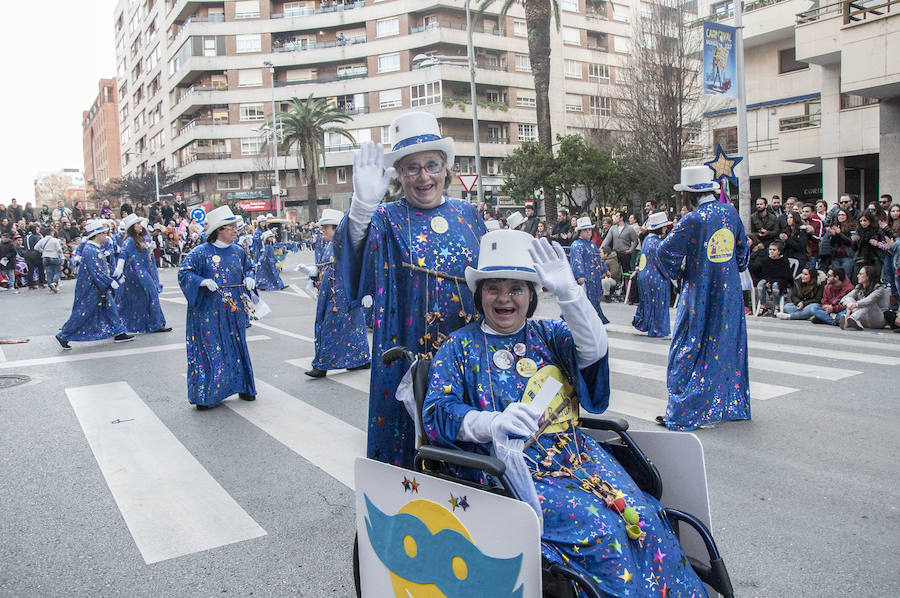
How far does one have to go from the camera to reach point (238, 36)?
59.8m

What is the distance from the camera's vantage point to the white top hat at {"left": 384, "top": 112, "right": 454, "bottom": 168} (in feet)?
10.6

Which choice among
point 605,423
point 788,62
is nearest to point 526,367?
point 605,423

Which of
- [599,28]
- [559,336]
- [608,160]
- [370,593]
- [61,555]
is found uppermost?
[599,28]

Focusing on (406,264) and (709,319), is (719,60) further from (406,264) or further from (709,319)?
(406,264)

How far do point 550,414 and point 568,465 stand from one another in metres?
0.21

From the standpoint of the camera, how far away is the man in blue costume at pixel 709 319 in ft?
19.3

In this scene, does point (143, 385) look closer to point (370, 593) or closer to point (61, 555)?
point (61, 555)

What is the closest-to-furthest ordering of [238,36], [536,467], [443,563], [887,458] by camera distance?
[443,563], [536,467], [887,458], [238,36]

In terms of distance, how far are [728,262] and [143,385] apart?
21.2 ft

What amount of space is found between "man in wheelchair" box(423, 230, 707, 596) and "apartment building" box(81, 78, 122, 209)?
365 ft

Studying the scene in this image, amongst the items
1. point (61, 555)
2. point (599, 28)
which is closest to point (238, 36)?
point (599, 28)

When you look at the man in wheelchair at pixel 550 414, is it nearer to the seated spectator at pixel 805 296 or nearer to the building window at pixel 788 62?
the seated spectator at pixel 805 296

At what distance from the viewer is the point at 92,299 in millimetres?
11578

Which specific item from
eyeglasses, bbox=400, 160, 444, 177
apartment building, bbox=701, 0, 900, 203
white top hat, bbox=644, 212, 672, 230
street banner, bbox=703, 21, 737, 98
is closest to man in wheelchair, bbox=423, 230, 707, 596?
eyeglasses, bbox=400, 160, 444, 177
